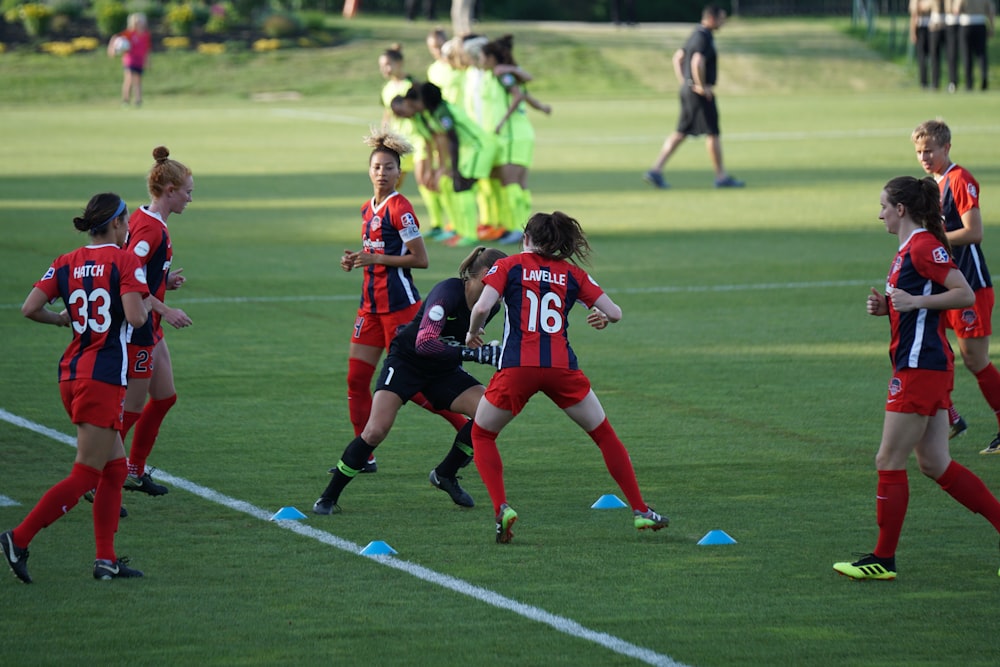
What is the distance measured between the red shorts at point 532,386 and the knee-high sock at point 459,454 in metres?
0.83

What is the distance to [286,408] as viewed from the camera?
35.8 ft

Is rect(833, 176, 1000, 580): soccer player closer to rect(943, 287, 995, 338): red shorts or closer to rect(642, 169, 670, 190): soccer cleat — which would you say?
rect(943, 287, 995, 338): red shorts

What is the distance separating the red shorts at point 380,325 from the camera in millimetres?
9031

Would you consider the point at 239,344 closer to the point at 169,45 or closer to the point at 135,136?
the point at 135,136

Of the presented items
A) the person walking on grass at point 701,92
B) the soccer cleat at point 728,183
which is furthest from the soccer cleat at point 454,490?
the soccer cleat at point 728,183

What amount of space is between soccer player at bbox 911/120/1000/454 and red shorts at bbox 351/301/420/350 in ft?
10.2

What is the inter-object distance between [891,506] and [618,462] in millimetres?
1372

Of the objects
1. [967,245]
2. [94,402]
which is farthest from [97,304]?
[967,245]

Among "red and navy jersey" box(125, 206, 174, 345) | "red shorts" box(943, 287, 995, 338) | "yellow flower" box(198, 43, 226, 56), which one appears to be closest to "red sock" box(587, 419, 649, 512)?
"red and navy jersey" box(125, 206, 174, 345)

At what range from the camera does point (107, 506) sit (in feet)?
23.1

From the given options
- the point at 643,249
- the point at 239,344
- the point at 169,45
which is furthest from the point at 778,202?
the point at 169,45

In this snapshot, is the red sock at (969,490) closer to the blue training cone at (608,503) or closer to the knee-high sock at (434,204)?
the blue training cone at (608,503)

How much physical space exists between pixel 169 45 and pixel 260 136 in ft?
72.6

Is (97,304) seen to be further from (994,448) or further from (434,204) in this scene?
(434,204)
